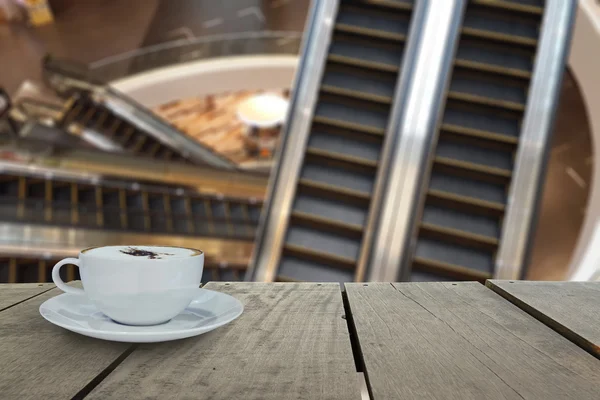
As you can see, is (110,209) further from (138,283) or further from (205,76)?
(205,76)

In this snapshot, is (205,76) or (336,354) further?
(205,76)

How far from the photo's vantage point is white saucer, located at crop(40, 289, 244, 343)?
0.58m

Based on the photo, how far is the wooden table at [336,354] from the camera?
491mm

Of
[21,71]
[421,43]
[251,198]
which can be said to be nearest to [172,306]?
[421,43]

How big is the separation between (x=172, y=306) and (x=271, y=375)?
17cm

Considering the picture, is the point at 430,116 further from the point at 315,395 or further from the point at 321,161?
the point at 315,395

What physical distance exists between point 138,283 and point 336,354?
225 mm

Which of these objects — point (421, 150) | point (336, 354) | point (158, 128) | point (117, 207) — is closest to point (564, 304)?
point (336, 354)

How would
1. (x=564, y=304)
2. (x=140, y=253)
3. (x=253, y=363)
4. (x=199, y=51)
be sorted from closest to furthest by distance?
(x=253, y=363), (x=140, y=253), (x=564, y=304), (x=199, y=51)

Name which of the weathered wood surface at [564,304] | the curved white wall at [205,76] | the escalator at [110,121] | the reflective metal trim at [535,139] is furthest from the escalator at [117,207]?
the weathered wood surface at [564,304]

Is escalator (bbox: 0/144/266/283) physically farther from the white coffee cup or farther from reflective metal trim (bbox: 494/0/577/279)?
the white coffee cup

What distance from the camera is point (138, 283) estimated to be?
0.60 meters

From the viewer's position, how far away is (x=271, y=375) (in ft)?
1.72

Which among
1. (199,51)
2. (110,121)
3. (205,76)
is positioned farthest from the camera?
(205,76)
